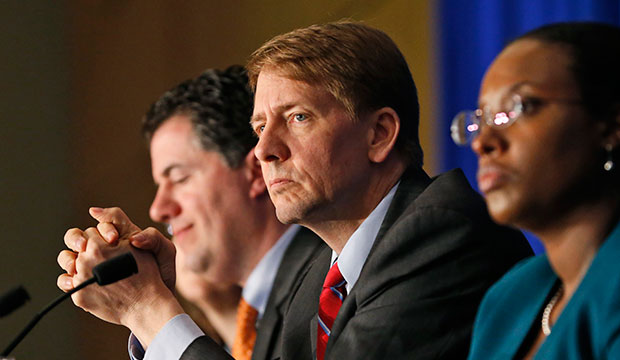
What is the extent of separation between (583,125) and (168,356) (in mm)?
1041

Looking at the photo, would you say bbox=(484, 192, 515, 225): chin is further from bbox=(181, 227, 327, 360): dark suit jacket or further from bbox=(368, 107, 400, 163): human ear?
bbox=(181, 227, 327, 360): dark suit jacket

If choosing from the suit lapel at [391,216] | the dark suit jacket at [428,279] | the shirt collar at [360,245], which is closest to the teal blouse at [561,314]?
the dark suit jacket at [428,279]

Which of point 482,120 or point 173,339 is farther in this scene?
point 173,339

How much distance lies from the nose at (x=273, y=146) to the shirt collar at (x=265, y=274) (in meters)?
0.86

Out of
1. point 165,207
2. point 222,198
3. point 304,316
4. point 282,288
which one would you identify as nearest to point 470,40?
point 222,198

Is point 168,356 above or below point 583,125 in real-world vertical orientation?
below

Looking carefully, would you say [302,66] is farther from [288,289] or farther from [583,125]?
[583,125]

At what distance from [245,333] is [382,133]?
Answer: 3.30 feet

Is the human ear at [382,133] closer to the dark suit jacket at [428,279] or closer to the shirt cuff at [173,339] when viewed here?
the dark suit jacket at [428,279]

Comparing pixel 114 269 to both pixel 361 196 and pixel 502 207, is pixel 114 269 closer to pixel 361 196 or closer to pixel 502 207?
pixel 361 196

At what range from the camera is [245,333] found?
2.60m

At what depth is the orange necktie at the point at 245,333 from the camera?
2.54m

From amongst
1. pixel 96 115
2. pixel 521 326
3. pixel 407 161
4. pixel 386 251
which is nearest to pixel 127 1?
pixel 96 115

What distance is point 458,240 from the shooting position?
1536 millimetres
